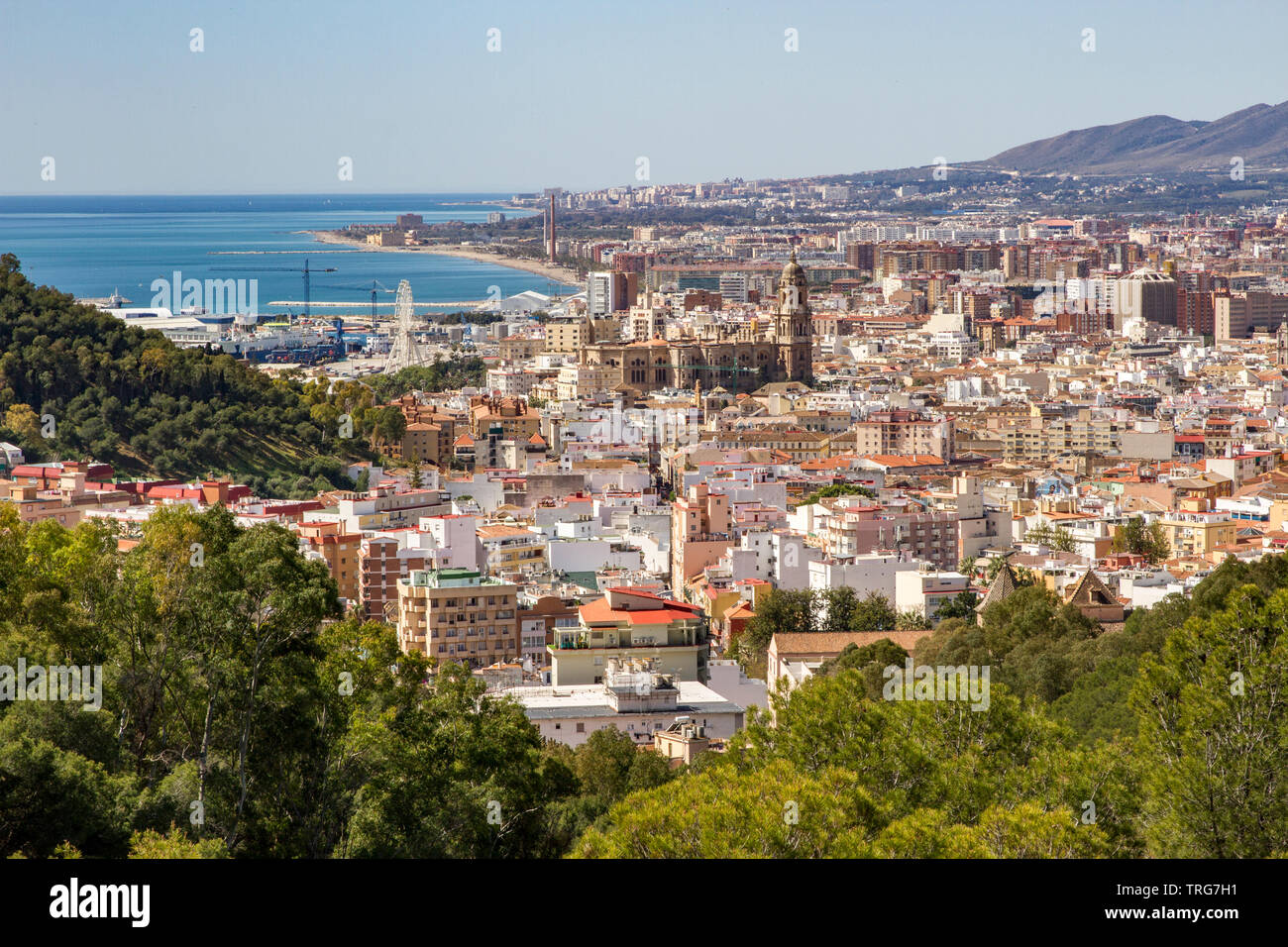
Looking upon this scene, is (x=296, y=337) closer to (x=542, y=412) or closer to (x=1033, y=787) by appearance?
(x=542, y=412)

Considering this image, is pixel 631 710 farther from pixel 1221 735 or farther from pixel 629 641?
pixel 1221 735

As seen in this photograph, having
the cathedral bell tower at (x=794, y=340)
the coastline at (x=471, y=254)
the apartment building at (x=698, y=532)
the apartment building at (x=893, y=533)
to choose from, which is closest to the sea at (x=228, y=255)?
the coastline at (x=471, y=254)

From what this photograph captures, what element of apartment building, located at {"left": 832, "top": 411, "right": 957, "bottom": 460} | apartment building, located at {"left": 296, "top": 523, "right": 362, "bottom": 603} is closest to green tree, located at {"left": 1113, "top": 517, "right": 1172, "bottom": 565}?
apartment building, located at {"left": 296, "top": 523, "right": 362, "bottom": 603}

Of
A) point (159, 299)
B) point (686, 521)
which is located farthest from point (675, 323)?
point (686, 521)

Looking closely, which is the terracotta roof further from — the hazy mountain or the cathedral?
the hazy mountain
